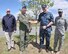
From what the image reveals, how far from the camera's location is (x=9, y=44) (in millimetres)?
14852

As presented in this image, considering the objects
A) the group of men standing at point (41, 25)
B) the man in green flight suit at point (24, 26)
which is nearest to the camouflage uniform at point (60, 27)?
the group of men standing at point (41, 25)

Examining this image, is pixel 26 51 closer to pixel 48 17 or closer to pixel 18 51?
pixel 18 51

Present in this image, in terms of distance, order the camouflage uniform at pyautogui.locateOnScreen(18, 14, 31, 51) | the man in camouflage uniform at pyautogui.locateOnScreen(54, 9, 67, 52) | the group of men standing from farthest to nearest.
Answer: the camouflage uniform at pyautogui.locateOnScreen(18, 14, 31, 51) → the group of men standing → the man in camouflage uniform at pyautogui.locateOnScreen(54, 9, 67, 52)

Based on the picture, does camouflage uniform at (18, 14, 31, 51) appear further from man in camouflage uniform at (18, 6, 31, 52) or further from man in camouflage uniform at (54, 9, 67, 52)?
man in camouflage uniform at (54, 9, 67, 52)

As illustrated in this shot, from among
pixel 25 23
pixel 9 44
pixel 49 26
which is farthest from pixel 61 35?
pixel 9 44

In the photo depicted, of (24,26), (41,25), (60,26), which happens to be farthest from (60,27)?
(24,26)

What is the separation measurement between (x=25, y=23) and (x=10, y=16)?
932 millimetres

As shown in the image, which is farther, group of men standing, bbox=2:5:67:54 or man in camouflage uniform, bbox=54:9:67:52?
group of men standing, bbox=2:5:67:54

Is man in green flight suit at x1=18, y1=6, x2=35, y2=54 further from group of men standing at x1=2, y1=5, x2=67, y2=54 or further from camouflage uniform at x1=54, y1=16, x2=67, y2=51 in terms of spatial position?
camouflage uniform at x1=54, y1=16, x2=67, y2=51

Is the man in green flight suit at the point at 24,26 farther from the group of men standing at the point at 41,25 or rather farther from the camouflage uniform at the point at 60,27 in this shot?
the camouflage uniform at the point at 60,27

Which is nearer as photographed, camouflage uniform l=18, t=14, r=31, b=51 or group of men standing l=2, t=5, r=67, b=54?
group of men standing l=2, t=5, r=67, b=54

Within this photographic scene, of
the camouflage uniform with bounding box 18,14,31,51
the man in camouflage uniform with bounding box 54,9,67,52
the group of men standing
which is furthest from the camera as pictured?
the camouflage uniform with bounding box 18,14,31,51

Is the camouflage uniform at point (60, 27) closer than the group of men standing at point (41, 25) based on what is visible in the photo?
Yes

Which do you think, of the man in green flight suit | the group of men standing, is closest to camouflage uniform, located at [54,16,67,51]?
Answer: the group of men standing
